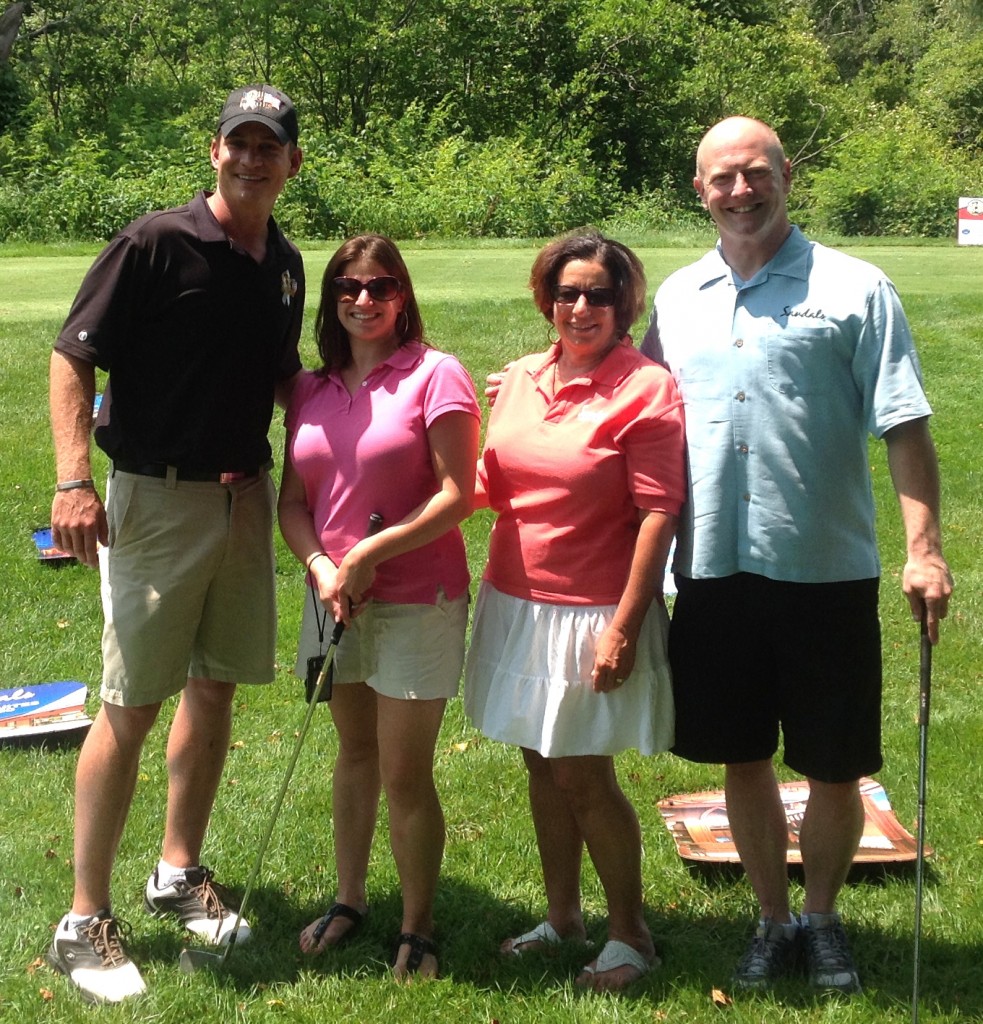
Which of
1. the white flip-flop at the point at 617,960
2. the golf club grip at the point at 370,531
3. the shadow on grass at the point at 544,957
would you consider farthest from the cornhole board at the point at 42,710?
the white flip-flop at the point at 617,960

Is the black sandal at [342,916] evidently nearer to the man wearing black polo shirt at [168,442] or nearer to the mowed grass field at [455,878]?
the mowed grass field at [455,878]

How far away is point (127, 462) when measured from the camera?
341 centimetres

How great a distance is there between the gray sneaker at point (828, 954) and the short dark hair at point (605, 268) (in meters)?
1.59

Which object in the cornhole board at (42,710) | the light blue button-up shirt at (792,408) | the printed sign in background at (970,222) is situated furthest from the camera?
the printed sign in background at (970,222)

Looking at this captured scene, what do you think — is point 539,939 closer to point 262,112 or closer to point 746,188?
point 746,188

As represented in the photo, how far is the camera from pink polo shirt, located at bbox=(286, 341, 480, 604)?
3.23 meters

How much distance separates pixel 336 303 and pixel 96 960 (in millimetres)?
→ 1759

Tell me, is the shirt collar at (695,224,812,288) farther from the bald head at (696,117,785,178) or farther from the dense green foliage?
the dense green foliage

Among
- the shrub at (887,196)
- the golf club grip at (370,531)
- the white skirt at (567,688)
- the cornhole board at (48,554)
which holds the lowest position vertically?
the cornhole board at (48,554)

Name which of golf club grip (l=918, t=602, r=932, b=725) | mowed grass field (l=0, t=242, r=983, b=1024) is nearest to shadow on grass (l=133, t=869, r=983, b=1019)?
mowed grass field (l=0, t=242, r=983, b=1024)

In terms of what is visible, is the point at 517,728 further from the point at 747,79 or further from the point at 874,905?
the point at 747,79

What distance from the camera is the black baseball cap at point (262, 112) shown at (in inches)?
132

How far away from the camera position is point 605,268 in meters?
3.23

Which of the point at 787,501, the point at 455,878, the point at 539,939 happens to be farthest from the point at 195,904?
the point at 787,501
